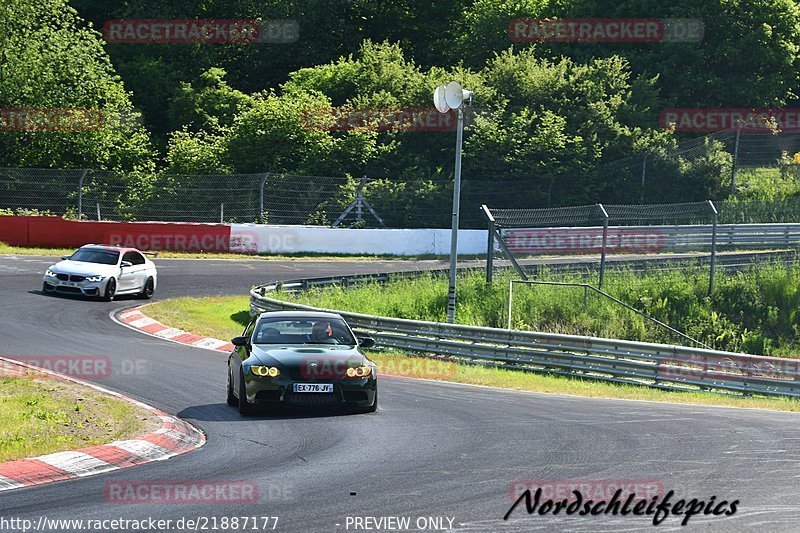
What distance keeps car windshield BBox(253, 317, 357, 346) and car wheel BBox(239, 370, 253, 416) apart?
877mm

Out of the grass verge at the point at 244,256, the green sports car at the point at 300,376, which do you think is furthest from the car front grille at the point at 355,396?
the grass verge at the point at 244,256

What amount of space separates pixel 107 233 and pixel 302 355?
24.3 meters

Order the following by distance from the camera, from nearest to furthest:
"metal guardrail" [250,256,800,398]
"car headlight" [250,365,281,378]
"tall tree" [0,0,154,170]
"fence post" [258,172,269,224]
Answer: "car headlight" [250,365,281,378] → "metal guardrail" [250,256,800,398] → "fence post" [258,172,269,224] → "tall tree" [0,0,154,170]

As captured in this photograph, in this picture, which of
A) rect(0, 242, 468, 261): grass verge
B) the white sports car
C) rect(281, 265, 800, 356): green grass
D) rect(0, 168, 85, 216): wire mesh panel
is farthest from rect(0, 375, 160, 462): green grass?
rect(0, 168, 85, 216): wire mesh panel

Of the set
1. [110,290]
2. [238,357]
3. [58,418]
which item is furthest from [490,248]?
[58,418]

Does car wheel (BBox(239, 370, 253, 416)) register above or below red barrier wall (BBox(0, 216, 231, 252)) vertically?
below

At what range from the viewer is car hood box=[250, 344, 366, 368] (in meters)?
13.4

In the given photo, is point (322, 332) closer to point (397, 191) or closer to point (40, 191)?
point (40, 191)

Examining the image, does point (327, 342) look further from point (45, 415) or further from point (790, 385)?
point (790, 385)

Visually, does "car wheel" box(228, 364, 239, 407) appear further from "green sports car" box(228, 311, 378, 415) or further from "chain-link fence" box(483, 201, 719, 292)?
"chain-link fence" box(483, 201, 719, 292)

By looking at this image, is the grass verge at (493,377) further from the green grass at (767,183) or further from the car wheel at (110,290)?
the green grass at (767,183)

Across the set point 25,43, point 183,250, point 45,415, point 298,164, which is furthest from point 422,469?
point 25,43

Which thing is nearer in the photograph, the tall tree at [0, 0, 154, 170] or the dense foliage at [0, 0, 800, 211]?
the dense foliage at [0, 0, 800, 211]

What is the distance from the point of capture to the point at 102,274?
85.9 ft
